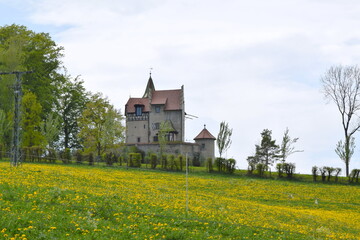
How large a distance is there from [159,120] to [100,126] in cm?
2183

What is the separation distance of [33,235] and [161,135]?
201 ft

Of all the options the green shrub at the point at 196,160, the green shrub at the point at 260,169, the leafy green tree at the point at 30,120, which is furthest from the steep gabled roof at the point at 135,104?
the green shrub at the point at 260,169

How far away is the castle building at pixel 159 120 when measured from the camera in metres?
81.8

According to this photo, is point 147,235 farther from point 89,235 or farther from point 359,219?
point 359,219

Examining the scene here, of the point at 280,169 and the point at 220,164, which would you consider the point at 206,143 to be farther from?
the point at 280,169

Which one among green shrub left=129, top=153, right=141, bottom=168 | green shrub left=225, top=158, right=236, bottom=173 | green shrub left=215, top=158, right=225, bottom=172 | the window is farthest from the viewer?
the window

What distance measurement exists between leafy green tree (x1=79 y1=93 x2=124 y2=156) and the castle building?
49.8ft

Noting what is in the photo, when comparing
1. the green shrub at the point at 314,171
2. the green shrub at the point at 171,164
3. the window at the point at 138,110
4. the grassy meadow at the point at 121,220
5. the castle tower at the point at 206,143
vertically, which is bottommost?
the grassy meadow at the point at 121,220

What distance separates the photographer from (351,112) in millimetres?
64938

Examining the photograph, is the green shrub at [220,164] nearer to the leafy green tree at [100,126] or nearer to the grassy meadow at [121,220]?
the leafy green tree at [100,126]

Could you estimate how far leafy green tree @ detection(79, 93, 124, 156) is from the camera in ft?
207

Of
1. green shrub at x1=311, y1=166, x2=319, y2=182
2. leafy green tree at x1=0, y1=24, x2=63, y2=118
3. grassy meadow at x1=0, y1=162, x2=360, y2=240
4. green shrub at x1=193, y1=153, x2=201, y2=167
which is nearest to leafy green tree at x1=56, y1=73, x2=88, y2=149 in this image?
leafy green tree at x1=0, y1=24, x2=63, y2=118

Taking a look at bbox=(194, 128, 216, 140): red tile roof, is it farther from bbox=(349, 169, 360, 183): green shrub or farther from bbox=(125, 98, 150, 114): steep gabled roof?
bbox=(349, 169, 360, 183): green shrub

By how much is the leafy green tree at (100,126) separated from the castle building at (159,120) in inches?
598
